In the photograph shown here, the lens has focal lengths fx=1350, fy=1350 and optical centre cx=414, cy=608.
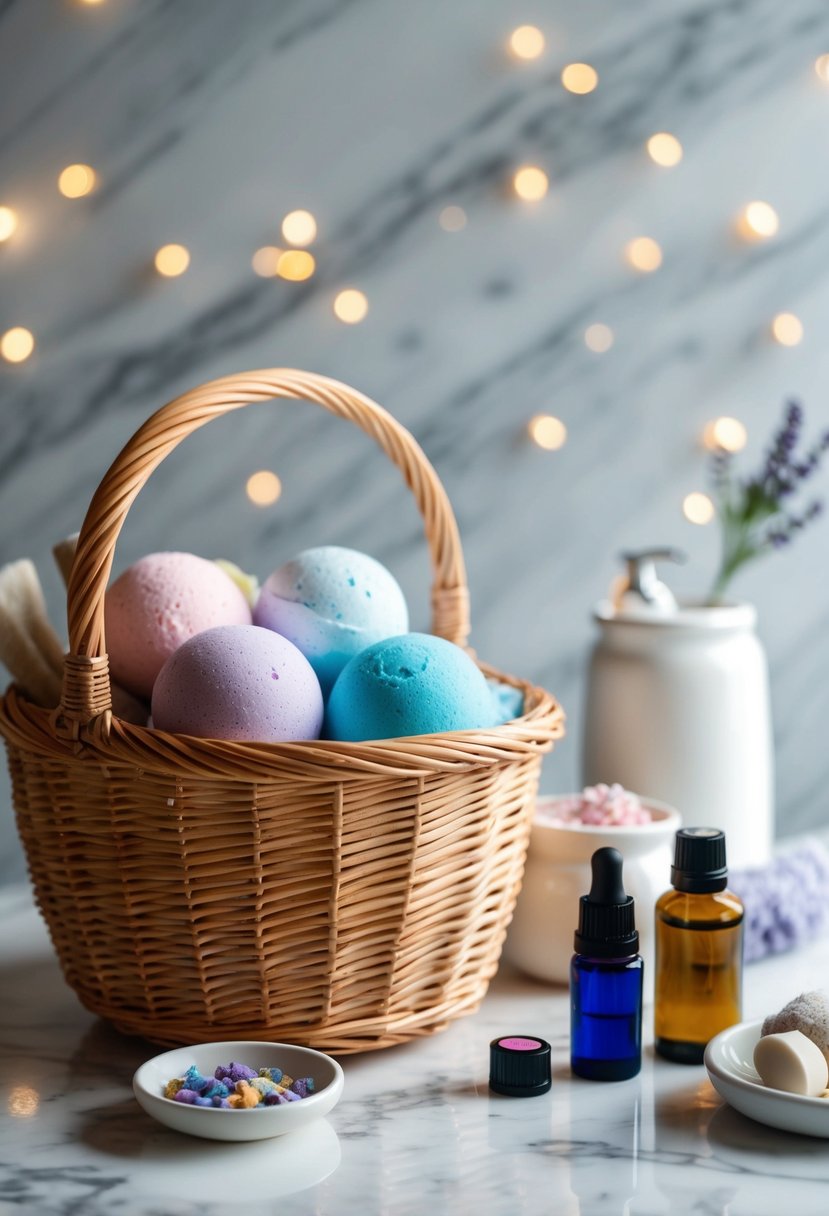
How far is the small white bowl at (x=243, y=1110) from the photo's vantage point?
71 cm

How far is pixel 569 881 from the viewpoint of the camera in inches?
38.3

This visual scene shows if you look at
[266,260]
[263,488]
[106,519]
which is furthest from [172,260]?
[106,519]

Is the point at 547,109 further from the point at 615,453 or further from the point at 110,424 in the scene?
the point at 110,424

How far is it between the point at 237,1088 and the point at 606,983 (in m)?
0.23

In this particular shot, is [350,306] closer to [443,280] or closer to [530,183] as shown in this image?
[443,280]

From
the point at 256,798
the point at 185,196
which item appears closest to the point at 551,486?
the point at 185,196

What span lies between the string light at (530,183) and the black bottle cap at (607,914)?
0.74m

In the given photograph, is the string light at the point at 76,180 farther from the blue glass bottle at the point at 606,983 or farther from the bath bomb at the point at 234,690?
the blue glass bottle at the point at 606,983

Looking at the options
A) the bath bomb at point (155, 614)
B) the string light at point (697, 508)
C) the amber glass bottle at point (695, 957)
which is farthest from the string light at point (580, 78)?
the amber glass bottle at point (695, 957)

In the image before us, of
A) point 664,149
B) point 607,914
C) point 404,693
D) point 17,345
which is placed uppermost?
point 664,149

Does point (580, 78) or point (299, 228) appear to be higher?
point (580, 78)

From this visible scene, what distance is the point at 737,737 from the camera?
44.9 inches

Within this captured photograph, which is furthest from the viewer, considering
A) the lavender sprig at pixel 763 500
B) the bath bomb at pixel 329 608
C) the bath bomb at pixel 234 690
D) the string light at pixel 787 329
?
the string light at pixel 787 329

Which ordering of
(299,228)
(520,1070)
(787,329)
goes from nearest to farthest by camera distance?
(520,1070), (299,228), (787,329)
